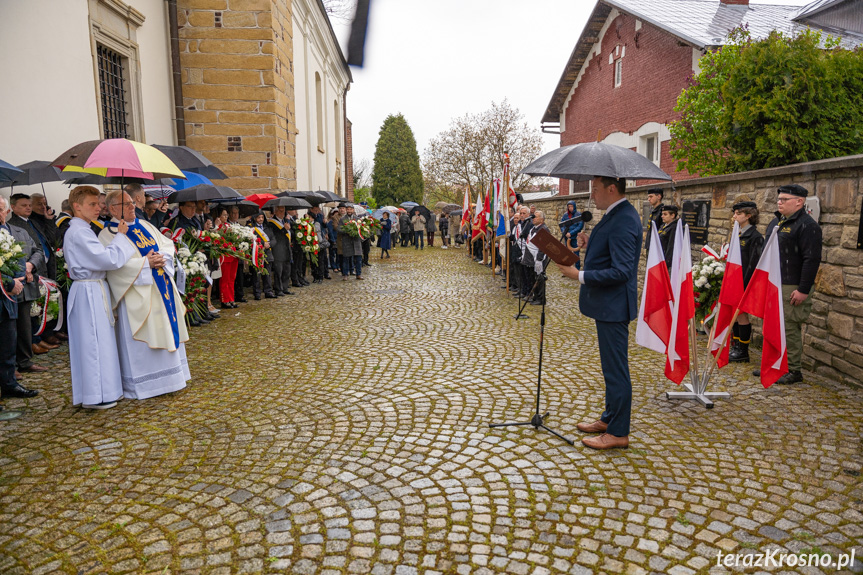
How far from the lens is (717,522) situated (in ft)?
10.8

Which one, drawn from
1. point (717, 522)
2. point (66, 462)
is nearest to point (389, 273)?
point (66, 462)

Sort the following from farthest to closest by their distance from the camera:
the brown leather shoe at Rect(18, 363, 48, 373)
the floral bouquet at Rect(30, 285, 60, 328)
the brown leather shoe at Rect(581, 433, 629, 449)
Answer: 1. the floral bouquet at Rect(30, 285, 60, 328)
2. the brown leather shoe at Rect(18, 363, 48, 373)
3. the brown leather shoe at Rect(581, 433, 629, 449)

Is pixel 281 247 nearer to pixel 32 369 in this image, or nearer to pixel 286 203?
pixel 286 203

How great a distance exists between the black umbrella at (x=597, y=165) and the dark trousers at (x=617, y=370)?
42.9 inches

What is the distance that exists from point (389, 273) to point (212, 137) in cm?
597

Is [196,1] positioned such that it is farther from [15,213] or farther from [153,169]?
[153,169]

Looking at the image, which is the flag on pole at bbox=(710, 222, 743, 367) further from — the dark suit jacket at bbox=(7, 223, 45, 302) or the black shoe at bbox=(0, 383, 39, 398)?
the dark suit jacket at bbox=(7, 223, 45, 302)

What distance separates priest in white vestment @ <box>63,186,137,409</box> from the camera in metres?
5.09

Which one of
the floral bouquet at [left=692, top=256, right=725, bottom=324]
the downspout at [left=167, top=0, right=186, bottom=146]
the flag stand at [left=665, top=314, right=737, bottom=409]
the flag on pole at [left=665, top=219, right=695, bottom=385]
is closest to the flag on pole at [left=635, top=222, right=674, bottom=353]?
the flag on pole at [left=665, top=219, right=695, bottom=385]

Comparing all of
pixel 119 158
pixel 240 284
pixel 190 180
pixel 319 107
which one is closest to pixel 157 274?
pixel 119 158

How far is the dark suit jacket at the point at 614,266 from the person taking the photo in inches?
158

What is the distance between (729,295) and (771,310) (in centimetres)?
44

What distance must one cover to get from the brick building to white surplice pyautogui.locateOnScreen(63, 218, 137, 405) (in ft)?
52.2

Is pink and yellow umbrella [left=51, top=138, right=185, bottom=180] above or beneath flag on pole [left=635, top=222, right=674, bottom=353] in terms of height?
above
